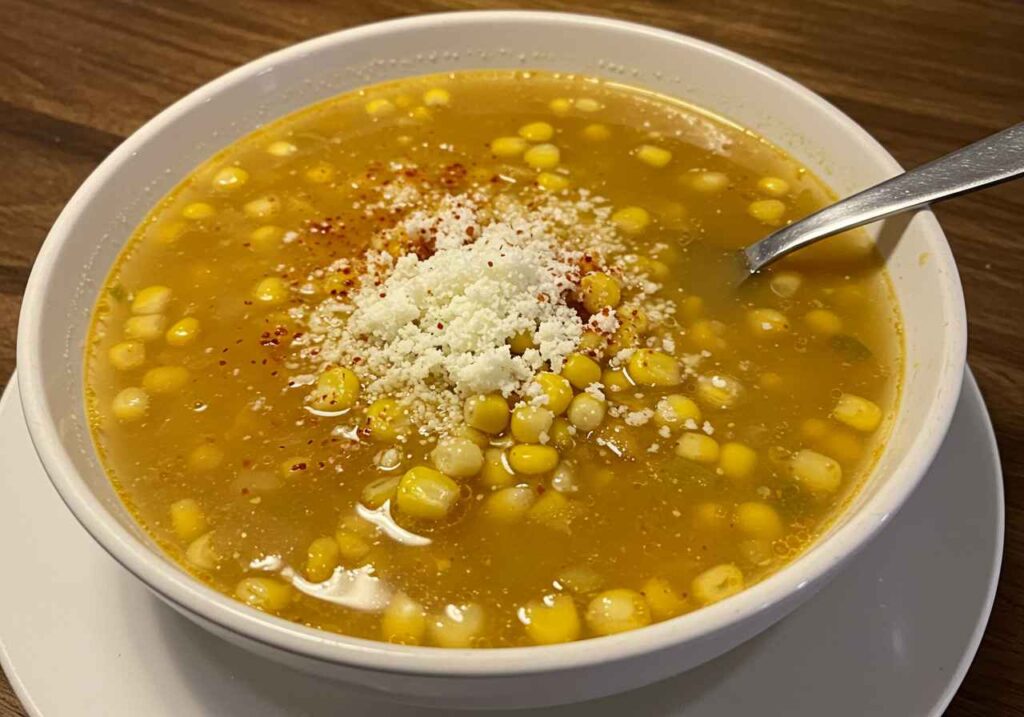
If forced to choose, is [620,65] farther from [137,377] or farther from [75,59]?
[75,59]

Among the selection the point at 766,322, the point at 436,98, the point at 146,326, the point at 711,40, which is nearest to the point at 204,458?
the point at 146,326

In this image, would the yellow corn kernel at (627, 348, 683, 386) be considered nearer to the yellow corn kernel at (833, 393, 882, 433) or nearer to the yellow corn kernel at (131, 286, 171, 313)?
the yellow corn kernel at (833, 393, 882, 433)

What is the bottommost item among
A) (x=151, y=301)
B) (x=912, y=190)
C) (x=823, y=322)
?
(x=151, y=301)

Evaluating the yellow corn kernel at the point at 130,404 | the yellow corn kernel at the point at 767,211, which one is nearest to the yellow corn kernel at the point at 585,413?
the yellow corn kernel at the point at 767,211

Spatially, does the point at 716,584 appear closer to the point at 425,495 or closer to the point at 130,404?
the point at 425,495

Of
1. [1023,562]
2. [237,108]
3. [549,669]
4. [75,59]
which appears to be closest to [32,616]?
[549,669]

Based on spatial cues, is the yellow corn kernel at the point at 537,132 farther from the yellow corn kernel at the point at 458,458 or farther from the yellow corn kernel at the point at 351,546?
the yellow corn kernel at the point at 351,546
